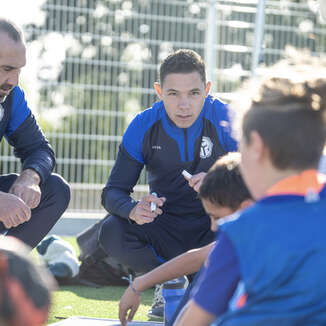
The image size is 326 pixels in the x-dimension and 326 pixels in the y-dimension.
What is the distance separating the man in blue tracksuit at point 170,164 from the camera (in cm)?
378

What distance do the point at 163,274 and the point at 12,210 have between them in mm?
886

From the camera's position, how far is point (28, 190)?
3.46 metres

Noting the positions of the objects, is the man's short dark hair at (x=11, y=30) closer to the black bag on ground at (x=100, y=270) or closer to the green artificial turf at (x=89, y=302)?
the green artificial turf at (x=89, y=302)

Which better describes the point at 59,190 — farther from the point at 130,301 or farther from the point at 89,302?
the point at 130,301

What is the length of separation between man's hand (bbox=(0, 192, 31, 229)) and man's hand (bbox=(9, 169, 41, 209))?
0.46 feet

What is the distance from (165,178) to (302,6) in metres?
5.50

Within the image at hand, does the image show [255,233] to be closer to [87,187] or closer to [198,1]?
[87,187]

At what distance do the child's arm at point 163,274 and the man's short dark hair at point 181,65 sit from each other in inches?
55.5

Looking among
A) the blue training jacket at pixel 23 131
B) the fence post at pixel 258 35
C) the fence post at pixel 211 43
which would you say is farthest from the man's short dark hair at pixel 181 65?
the fence post at pixel 211 43

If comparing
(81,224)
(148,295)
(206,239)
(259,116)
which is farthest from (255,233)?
(81,224)

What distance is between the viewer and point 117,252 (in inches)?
149

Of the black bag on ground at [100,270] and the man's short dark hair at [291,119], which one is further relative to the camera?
the black bag on ground at [100,270]

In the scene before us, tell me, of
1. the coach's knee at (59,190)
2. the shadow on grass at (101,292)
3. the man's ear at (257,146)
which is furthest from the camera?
the shadow on grass at (101,292)

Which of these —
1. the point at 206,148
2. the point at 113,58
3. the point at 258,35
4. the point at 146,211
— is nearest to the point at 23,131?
the point at 146,211
